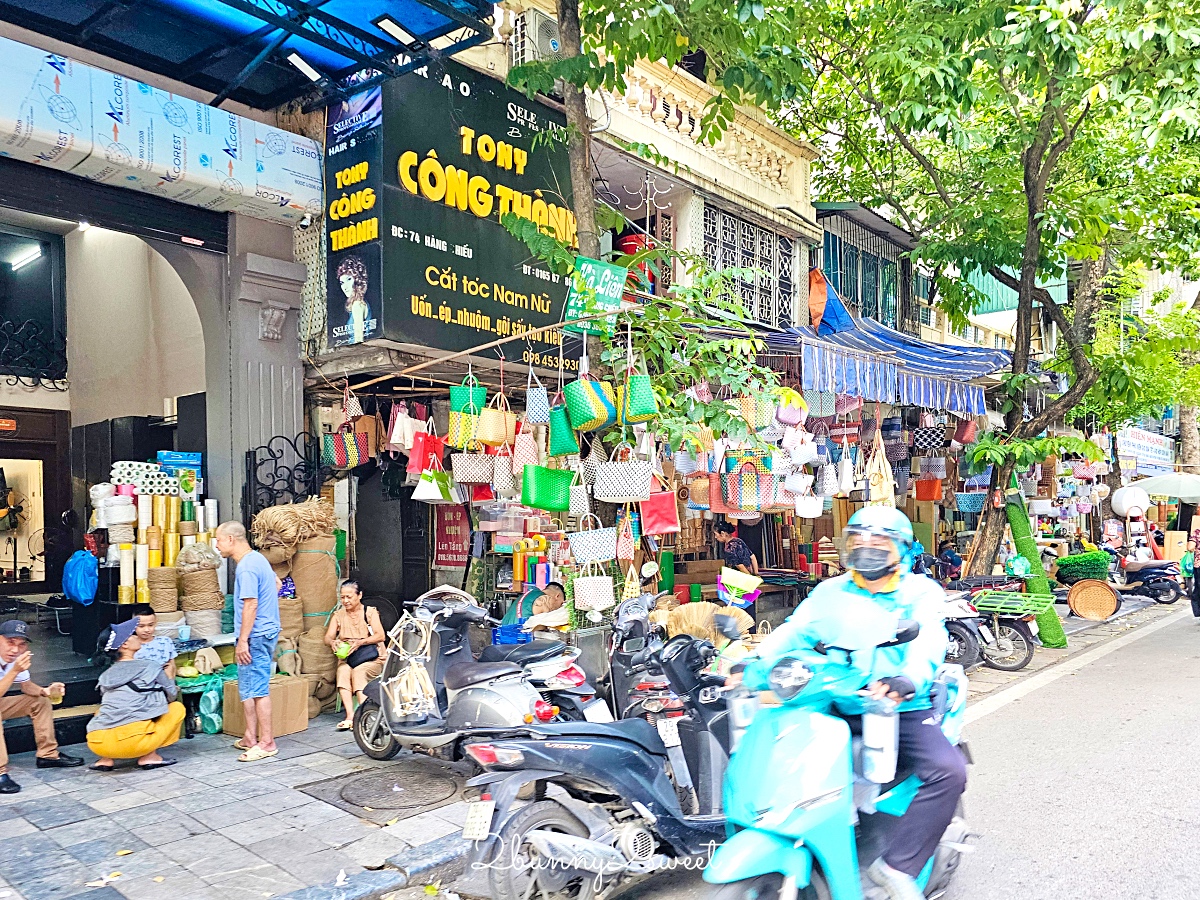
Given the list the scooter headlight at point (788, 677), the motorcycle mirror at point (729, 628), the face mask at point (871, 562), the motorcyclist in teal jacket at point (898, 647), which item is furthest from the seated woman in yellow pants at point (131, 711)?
the face mask at point (871, 562)

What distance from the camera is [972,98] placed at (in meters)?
9.41

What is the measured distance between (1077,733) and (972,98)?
657cm

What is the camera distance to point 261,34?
709 cm

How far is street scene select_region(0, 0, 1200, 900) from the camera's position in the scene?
4.14 metres

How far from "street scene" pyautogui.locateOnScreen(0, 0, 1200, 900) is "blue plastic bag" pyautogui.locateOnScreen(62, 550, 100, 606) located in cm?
4

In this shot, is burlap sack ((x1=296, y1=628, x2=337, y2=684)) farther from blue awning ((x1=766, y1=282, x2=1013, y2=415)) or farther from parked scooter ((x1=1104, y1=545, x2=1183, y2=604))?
parked scooter ((x1=1104, y1=545, x2=1183, y2=604))

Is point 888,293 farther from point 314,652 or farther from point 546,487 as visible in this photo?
point 314,652

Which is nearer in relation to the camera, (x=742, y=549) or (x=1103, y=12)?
(x=1103, y=12)

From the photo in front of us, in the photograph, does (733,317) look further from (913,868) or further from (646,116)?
(646,116)

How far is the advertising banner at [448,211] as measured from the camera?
7.89m

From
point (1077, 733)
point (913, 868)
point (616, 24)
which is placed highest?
point (616, 24)

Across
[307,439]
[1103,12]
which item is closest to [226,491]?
[307,439]

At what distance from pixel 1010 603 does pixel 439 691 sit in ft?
23.8

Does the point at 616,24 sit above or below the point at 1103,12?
below
